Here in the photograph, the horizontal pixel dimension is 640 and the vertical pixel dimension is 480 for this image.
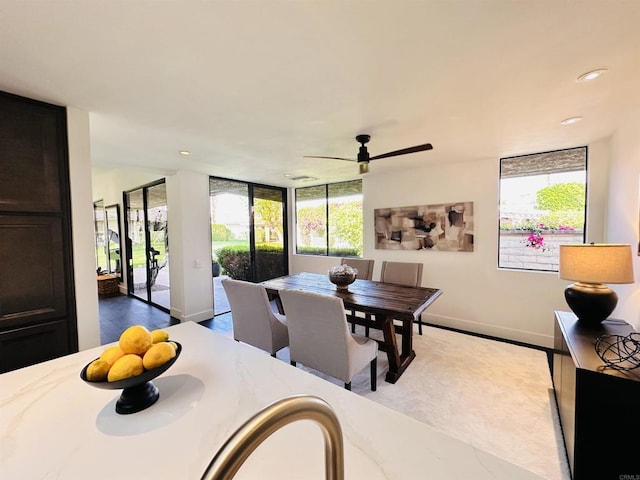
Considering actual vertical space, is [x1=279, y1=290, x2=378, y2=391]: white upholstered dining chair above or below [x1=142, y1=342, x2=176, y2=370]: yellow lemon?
below

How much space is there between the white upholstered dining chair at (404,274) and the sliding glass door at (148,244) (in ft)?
12.4

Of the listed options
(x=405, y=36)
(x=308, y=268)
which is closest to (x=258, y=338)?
(x=405, y=36)

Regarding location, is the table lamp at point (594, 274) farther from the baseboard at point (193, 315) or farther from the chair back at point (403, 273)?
the baseboard at point (193, 315)

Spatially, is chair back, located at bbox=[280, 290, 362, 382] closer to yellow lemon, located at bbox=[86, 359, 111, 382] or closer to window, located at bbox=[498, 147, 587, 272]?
yellow lemon, located at bbox=[86, 359, 111, 382]

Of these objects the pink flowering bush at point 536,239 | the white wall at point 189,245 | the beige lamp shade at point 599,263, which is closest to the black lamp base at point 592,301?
the beige lamp shade at point 599,263

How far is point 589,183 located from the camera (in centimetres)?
316

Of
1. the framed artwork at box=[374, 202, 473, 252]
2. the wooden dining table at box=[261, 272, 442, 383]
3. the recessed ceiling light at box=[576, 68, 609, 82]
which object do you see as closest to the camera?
the recessed ceiling light at box=[576, 68, 609, 82]

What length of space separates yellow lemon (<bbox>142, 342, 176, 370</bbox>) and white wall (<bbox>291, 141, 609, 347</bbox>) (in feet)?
13.0

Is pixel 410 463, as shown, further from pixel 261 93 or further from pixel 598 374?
pixel 261 93

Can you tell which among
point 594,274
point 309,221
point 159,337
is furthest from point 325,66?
point 309,221

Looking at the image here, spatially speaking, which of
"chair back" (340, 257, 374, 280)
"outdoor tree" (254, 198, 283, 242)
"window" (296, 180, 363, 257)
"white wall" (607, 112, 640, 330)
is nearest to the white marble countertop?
"white wall" (607, 112, 640, 330)

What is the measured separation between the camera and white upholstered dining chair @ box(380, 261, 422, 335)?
148 inches

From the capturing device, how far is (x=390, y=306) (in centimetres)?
256

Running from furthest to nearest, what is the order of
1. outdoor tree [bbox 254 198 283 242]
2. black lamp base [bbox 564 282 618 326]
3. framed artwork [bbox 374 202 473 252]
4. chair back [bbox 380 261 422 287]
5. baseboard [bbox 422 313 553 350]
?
outdoor tree [bbox 254 198 283 242]
framed artwork [bbox 374 202 473 252]
chair back [bbox 380 261 422 287]
baseboard [bbox 422 313 553 350]
black lamp base [bbox 564 282 618 326]
